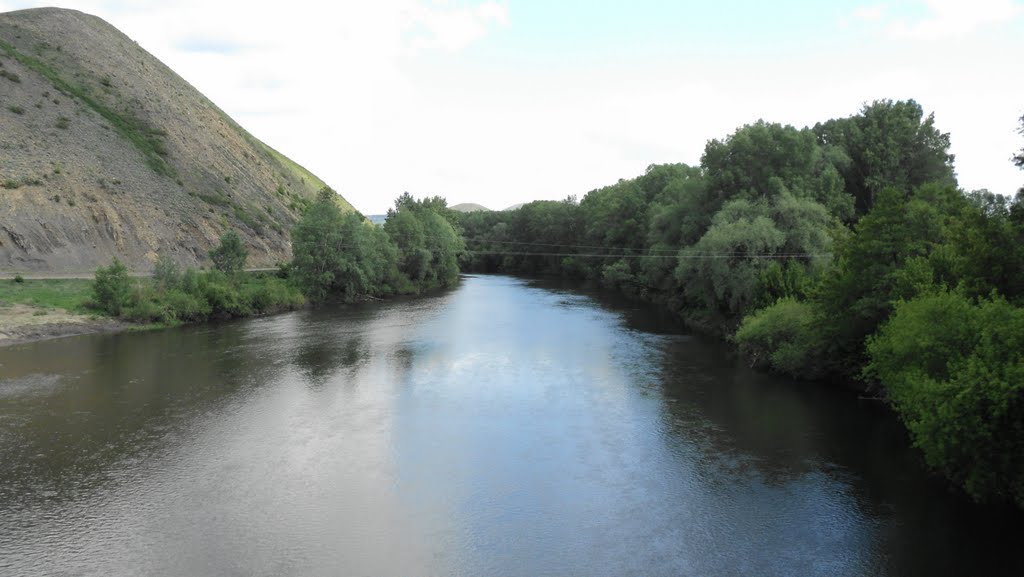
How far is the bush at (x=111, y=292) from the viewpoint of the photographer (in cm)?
3984

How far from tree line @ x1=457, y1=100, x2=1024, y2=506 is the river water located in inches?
71.5

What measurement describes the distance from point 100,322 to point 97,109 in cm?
3368

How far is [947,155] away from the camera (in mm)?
48906

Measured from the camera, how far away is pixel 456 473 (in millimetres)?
18797

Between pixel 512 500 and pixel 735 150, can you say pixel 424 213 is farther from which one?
pixel 512 500

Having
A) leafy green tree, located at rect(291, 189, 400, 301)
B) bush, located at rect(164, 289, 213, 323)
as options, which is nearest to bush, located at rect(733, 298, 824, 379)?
bush, located at rect(164, 289, 213, 323)

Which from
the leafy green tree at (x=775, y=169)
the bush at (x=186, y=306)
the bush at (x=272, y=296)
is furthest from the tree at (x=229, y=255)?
the leafy green tree at (x=775, y=169)

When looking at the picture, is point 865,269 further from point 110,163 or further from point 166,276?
point 110,163

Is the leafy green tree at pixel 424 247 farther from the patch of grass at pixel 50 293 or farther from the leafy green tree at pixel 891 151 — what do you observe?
the leafy green tree at pixel 891 151

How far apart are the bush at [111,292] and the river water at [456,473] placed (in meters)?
7.12

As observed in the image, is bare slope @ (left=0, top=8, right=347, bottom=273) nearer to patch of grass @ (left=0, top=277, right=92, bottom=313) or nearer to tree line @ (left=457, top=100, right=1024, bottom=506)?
patch of grass @ (left=0, top=277, right=92, bottom=313)

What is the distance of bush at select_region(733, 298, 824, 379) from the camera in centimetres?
2786

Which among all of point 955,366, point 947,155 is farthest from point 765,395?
point 947,155

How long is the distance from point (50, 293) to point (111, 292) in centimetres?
419
